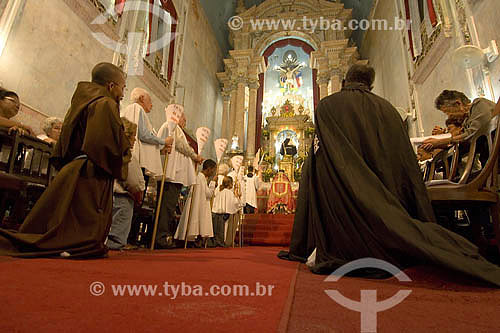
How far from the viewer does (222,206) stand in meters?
5.09

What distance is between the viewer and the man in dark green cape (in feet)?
4.34

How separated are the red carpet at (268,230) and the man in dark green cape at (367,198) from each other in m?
3.65

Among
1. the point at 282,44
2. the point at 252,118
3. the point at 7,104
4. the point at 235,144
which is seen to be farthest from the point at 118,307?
the point at 282,44

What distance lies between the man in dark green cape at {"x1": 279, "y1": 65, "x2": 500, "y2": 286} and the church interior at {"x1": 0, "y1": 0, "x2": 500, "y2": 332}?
0.08 feet

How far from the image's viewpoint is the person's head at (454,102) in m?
2.90

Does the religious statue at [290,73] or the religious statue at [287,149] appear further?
the religious statue at [290,73]

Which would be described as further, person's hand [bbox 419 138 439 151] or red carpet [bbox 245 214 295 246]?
red carpet [bbox 245 214 295 246]

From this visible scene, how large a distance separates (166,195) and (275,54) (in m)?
14.9

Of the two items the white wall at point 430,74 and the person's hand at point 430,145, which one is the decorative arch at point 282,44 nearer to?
the white wall at point 430,74

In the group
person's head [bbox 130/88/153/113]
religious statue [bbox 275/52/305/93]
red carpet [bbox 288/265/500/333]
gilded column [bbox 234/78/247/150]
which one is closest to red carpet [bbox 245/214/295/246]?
person's head [bbox 130/88/153/113]

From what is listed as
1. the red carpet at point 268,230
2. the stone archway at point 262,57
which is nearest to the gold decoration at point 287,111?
the stone archway at point 262,57

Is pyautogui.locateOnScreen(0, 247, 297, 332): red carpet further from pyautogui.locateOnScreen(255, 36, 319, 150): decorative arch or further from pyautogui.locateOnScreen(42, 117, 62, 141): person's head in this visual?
pyautogui.locateOnScreen(255, 36, 319, 150): decorative arch

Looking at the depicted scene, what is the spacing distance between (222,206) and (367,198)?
12.4 ft

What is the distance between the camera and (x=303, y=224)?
214cm
